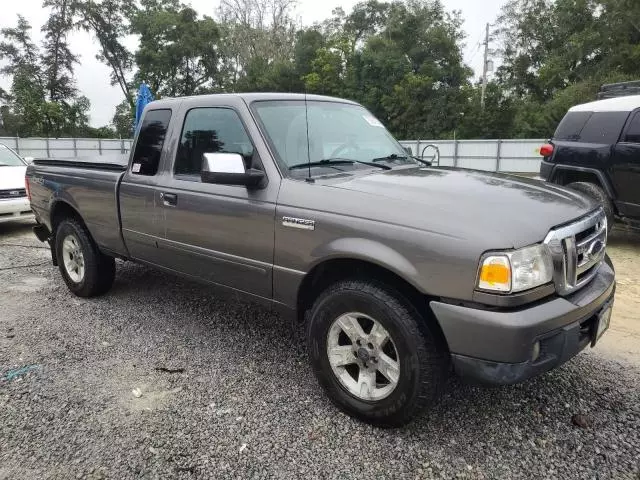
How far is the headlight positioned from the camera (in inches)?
87.1

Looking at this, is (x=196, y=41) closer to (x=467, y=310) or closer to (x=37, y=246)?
(x=37, y=246)

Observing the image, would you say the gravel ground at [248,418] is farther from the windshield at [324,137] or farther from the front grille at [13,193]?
the front grille at [13,193]

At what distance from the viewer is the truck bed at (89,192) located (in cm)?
422

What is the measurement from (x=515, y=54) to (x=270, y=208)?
40.4 meters

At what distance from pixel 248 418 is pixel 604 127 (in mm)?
6125

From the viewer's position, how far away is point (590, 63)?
95.9 ft

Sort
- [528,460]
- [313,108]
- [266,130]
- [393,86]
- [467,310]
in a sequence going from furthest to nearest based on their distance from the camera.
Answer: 1. [393,86]
2. [313,108]
3. [266,130]
4. [528,460]
5. [467,310]

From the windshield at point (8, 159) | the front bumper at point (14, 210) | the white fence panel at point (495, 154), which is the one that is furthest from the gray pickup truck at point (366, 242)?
the white fence panel at point (495, 154)

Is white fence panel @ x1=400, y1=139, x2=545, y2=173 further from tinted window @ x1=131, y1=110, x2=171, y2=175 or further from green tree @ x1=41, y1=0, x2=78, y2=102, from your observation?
green tree @ x1=41, y1=0, x2=78, y2=102

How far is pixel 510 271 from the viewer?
7.24ft

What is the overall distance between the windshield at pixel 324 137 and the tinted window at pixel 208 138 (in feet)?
0.62

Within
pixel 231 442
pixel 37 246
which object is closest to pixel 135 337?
pixel 231 442

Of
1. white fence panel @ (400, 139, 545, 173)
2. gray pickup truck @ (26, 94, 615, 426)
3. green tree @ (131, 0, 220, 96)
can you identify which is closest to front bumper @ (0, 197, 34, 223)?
gray pickup truck @ (26, 94, 615, 426)

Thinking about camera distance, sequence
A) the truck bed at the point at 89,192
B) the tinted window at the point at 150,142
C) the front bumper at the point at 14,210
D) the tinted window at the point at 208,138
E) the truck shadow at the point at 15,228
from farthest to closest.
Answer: the truck shadow at the point at 15,228
the front bumper at the point at 14,210
the truck bed at the point at 89,192
the tinted window at the point at 150,142
the tinted window at the point at 208,138
